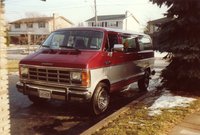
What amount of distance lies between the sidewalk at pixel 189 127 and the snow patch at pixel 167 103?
73 cm

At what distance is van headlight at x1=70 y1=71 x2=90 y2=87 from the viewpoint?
6.68 m

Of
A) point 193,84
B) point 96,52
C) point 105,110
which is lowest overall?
point 105,110

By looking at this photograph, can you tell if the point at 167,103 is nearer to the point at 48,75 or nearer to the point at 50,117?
the point at 50,117

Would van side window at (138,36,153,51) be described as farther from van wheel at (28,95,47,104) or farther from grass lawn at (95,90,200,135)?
van wheel at (28,95,47,104)

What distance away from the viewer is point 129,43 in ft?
30.4

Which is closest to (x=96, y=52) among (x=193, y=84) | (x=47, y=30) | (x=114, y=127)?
(x=114, y=127)

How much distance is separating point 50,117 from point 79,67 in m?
1.58

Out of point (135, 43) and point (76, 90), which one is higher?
point (135, 43)

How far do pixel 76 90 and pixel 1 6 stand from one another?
3866mm

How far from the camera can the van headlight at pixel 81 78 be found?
668 centimetres

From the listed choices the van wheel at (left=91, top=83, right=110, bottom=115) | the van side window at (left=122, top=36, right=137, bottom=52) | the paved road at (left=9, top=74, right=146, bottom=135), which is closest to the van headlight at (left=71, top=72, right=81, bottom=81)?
the van wheel at (left=91, top=83, right=110, bottom=115)

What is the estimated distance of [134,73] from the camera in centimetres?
959

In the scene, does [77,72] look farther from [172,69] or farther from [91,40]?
[172,69]

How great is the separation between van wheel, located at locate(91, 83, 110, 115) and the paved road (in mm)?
201
